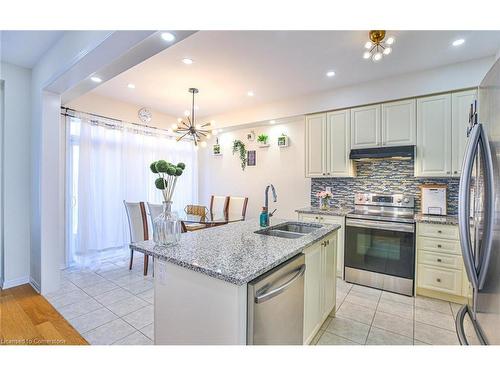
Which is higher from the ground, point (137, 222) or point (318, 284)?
point (137, 222)

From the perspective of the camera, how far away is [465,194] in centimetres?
116

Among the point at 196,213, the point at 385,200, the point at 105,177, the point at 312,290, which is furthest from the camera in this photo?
the point at 196,213

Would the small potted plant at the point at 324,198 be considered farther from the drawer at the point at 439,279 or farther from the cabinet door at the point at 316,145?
the drawer at the point at 439,279

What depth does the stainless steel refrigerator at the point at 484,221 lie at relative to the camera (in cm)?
96

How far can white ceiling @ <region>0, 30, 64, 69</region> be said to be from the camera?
2326 millimetres

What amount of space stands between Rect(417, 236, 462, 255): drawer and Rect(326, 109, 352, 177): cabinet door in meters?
1.26

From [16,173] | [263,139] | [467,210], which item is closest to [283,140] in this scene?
[263,139]

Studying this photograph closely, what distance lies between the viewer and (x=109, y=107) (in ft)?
13.3

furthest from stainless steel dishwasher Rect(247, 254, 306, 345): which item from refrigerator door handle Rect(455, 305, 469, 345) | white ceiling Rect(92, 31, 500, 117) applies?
white ceiling Rect(92, 31, 500, 117)

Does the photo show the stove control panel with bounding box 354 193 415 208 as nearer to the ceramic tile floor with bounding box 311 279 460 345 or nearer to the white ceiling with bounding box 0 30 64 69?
the ceramic tile floor with bounding box 311 279 460 345

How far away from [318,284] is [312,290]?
0.14 meters

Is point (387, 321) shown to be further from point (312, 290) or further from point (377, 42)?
point (377, 42)

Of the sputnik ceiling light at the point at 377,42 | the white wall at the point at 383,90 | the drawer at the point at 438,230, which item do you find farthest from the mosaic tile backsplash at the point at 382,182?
the sputnik ceiling light at the point at 377,42

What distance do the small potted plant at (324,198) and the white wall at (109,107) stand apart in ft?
11.5
